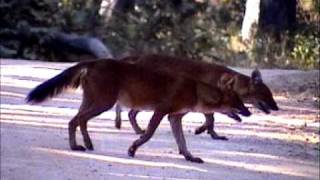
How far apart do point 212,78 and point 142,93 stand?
1194 mm

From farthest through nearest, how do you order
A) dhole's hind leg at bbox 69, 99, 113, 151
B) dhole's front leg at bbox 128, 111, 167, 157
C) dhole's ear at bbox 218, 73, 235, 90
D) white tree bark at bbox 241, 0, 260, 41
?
white tree bark at bbox 241, 0, 260, 41
dhole's ear at bbox 218, 73, 235, 90
dhole's hind leg at bbox 69, 99, 113, 151
dhole's front leg at bbox 128, 111, 167, 157

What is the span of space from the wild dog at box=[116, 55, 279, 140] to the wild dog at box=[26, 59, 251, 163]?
1.20ft

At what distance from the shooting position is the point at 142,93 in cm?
990

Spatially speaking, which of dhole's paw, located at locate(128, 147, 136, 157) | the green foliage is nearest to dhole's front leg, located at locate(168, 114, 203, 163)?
dhole's paw, located at locate(128, 147, 136, 157)

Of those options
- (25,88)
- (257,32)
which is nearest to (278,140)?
(25,88)

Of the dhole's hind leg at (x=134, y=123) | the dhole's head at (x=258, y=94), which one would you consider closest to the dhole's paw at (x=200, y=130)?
the dhole's hind leg at (x=134, y=123)

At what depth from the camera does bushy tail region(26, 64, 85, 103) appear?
9.95m

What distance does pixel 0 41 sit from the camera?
26969 mm

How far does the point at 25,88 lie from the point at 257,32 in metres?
9.12

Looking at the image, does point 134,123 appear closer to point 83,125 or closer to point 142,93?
point 83,125

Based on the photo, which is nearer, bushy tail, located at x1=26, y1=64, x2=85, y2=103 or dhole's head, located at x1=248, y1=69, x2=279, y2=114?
bushy tail, located at x1=26, y1=64, x2=85, y2=103

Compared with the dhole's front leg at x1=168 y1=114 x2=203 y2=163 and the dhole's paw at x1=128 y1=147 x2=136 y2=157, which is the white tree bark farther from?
the dhole's paw at x1=128 y1=147 x2=136 y2=157

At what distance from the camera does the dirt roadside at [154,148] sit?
934 centimetres

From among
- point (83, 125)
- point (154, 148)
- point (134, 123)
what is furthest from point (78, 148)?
point (134, 123)
